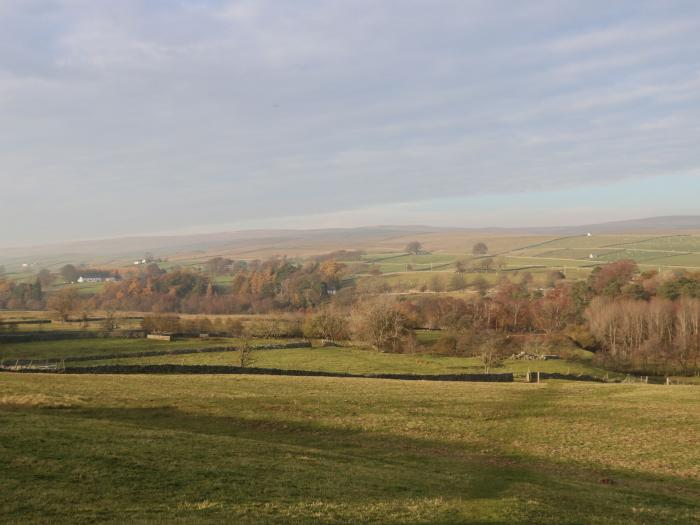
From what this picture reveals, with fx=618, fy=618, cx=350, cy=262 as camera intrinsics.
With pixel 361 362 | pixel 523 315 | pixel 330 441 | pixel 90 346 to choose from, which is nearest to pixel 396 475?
pixel 330 441

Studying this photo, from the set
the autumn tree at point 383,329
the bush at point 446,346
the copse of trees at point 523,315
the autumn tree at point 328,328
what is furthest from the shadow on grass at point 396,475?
the autumn tree at point 328,328

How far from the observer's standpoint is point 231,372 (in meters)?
54.0

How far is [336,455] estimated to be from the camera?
23.1 meters

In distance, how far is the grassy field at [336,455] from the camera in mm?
15602

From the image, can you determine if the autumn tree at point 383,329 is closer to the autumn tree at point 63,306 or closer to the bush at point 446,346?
the bush at point 446,346

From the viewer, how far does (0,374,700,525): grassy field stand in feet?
51.2

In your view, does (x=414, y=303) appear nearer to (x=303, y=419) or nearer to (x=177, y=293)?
(x=177, y=293)

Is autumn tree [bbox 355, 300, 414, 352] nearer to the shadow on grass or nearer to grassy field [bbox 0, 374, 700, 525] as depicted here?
grassy field [bbox 0, 374, 700, 525]

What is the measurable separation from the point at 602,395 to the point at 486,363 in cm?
2910

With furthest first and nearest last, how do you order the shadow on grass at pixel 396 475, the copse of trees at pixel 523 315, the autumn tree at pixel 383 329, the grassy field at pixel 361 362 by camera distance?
the autumn tree at pixel 383 329
the copse of trees at pixel 523 315
the grassy field at pixel 361 362
the shadow on grass at pixel 396 475

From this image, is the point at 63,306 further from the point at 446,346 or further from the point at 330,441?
the point at 330,441

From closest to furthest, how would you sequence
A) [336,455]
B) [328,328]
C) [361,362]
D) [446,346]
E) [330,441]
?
[336,455], [330,441], [361,362], [446,346], [328,328]

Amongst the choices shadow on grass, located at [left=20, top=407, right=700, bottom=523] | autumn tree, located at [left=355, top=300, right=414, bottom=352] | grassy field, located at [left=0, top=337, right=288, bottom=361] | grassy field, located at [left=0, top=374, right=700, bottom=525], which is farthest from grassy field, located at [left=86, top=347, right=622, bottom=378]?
shadow on grass, located at [left=20, top=407, right=700, bottom=523]

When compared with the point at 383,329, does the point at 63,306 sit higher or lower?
higher
